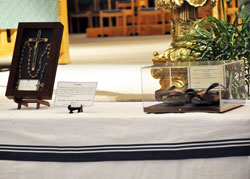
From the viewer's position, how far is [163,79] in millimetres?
2004

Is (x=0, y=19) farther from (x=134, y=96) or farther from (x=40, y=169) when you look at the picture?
(x=40, y=169)

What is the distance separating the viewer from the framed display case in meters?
1.86

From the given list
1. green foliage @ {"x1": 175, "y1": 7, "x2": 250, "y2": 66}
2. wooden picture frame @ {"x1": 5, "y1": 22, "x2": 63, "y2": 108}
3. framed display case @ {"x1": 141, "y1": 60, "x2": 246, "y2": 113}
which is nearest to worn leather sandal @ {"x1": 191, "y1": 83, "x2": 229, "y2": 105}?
framed display case @ {"x1": 141, "y1": 60, "x2": 246, "y2": 113}

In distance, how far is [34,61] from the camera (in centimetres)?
219

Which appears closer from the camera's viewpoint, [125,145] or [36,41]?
[125,145]

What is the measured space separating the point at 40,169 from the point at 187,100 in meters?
0.58

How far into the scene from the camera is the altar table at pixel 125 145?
1.80 m

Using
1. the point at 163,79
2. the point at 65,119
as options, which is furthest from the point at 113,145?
the point at 163,79

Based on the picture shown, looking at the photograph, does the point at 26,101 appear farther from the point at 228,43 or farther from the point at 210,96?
the point at 228,43

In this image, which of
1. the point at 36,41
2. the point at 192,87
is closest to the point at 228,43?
the point at 192,87

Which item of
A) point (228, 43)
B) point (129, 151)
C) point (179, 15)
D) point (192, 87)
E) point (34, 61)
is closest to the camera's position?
point (129, 151)

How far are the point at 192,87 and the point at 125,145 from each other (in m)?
0.33

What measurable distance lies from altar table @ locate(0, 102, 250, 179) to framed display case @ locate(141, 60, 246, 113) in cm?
5

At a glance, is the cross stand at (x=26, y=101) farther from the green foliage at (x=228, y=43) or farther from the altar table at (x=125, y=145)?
the green foliage at (x=228, y=43)
